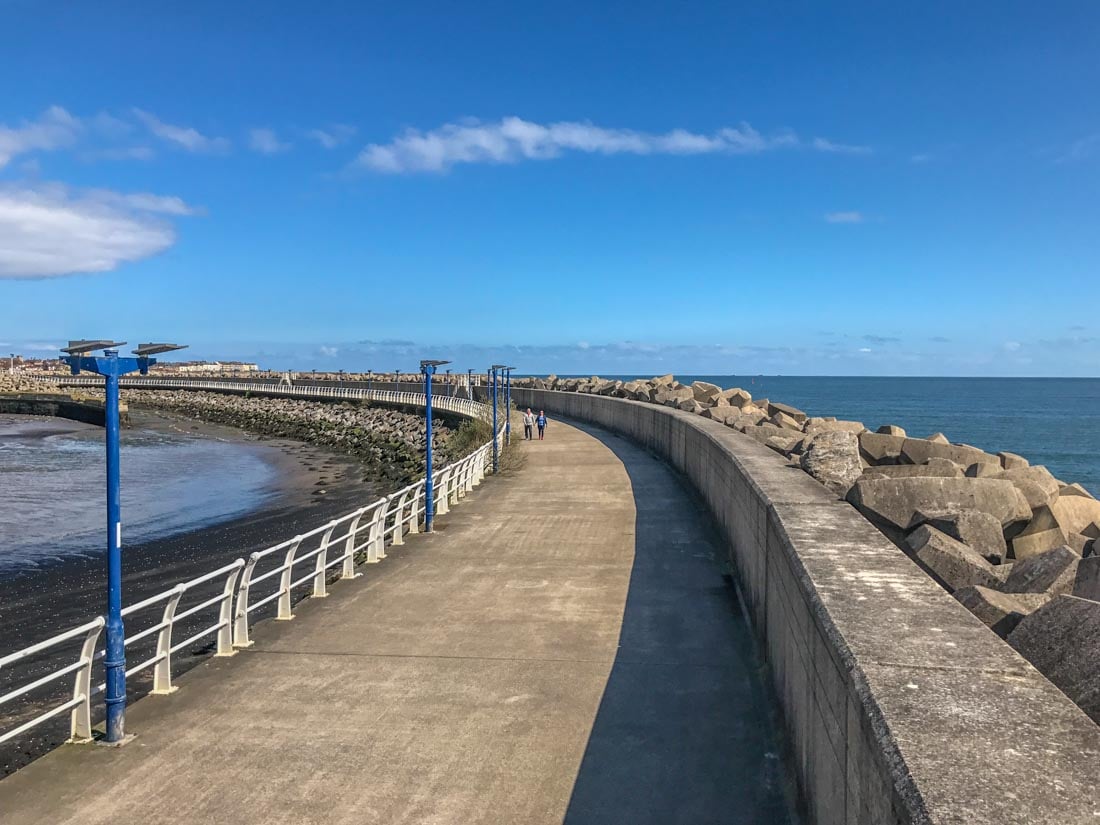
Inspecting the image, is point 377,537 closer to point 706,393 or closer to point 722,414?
point 722,414

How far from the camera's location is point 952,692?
3.25 metres

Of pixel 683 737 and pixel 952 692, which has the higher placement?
pixel 952 692

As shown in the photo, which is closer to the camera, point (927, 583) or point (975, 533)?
point (927, 583)

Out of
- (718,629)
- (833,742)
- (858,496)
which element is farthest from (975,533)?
(833,742)

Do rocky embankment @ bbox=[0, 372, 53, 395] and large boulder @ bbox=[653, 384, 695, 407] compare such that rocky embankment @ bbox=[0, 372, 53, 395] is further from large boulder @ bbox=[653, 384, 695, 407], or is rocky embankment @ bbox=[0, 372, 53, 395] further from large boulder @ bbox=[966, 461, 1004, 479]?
large boulder @ bbox=[966, 461, 1004, 479]

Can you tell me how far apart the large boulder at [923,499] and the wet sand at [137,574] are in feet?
25.2

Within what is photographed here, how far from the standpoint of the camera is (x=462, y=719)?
636 centimetres

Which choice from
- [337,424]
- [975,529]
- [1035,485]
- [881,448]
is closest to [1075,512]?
[1035,485]

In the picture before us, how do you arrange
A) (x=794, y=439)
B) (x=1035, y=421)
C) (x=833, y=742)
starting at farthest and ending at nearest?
(x=1035, y=421)
(x=794, y=439)
(x=833, y=742)

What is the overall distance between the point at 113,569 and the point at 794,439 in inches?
539

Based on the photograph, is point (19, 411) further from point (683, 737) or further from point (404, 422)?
point (683, 737)

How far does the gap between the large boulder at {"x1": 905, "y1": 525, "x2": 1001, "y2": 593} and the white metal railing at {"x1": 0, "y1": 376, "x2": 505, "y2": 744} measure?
601 centimetres

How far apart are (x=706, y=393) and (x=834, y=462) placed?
83.1 ft

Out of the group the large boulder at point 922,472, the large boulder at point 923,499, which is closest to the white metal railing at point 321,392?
the large boulder at point 922,472
